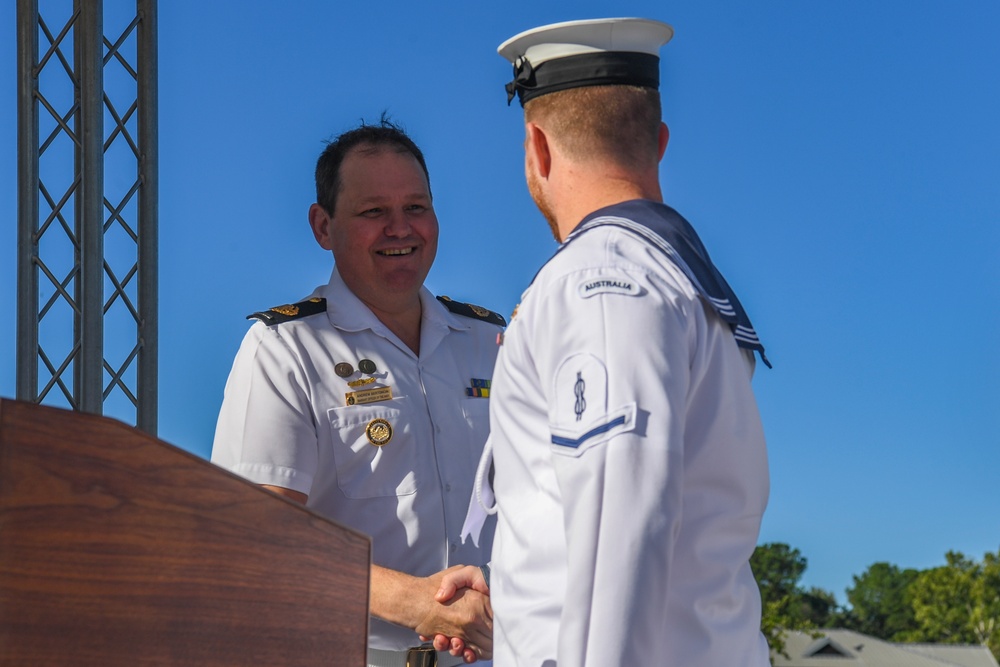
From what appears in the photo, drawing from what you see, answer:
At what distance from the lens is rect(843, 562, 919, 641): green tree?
62.1 metres

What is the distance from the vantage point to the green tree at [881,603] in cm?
6209

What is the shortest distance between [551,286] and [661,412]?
0.28 m

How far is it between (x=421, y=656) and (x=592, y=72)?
1447mm

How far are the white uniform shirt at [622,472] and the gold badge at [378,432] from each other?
105 cm

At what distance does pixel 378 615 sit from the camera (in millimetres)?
2729

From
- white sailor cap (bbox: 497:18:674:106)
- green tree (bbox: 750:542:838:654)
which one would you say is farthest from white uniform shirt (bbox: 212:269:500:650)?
green tree (bbox: 750:542:838:654)

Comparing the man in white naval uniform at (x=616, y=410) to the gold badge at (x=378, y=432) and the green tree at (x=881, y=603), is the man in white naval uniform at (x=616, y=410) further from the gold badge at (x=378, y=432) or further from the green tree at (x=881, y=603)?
the green tree at (x=881, y=603)

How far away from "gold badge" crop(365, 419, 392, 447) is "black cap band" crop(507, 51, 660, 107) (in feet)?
Result: 3.82

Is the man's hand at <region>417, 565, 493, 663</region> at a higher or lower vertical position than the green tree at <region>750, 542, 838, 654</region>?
lower

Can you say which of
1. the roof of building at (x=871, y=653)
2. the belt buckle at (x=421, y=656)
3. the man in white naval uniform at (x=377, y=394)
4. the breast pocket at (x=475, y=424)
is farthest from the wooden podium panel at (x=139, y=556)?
the roof of building at (x=871, y=653)

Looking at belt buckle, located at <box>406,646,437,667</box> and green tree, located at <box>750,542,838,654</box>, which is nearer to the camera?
belt buckle, located at <box>406,646,437,667</box>

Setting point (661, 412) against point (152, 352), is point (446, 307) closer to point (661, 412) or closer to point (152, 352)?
point (152, 352)

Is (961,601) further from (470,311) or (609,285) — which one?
(609,285)

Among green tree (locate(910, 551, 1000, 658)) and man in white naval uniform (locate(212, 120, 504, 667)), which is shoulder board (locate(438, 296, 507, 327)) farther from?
green tree (locate(910, 551, 1000, 658))
